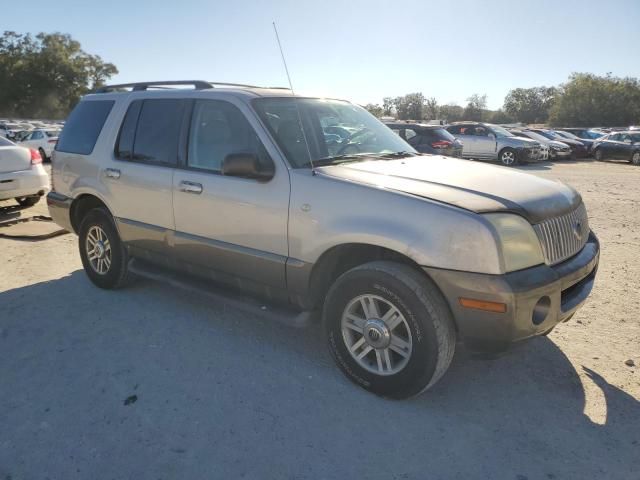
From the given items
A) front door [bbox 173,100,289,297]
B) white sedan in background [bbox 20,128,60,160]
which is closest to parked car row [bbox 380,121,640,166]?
front door [bbox 173,100,289,297]

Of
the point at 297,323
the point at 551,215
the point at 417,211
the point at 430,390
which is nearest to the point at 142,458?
the point at 297,323

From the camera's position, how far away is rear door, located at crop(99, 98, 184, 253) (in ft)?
13.9

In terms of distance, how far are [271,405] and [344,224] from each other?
1.21m

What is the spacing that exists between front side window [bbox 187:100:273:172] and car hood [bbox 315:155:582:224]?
638mm

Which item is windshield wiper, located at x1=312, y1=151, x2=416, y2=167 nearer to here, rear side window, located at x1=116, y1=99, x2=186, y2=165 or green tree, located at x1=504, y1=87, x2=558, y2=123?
rear side window, located at x1=116, y1=99, x2=186, y2=165

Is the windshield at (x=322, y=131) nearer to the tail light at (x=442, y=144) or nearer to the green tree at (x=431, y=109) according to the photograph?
the tail light at (x=442, y=144)

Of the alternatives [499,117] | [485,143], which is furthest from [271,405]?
[499,117]

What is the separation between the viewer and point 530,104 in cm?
8688

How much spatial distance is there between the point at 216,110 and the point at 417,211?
6.36ft

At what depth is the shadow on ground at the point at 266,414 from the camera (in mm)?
2611

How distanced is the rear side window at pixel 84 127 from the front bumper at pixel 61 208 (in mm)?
499

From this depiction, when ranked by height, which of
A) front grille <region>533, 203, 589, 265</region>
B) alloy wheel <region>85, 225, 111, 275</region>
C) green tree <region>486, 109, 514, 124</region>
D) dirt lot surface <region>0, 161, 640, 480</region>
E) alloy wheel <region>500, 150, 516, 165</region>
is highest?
front grille <region>533, 203, 589, 265</region>

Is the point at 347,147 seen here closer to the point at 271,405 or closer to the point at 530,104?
the point at 271,405

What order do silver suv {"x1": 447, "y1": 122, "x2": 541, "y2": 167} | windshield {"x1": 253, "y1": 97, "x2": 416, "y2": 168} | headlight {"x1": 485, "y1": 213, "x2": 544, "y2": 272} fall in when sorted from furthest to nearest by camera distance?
silver suv {"x1": 447, "y1": 122, "x2": 541, "y2": 167}
windshield {"x1": 253, "y1": 97, "x2": 416, "y2": 168}
headlight {"x1": 485, "y1": 213, "x2": 544, "y2": 272}
